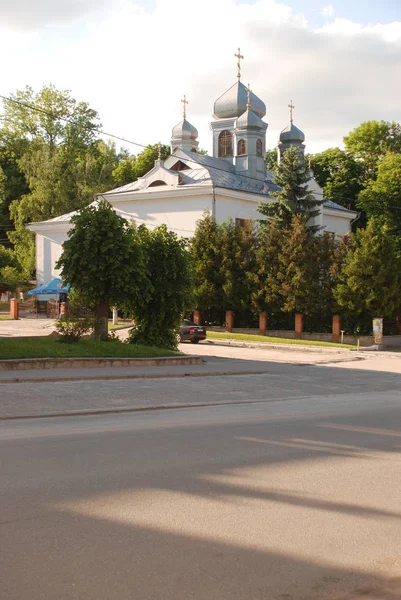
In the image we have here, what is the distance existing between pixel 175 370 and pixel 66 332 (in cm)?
383

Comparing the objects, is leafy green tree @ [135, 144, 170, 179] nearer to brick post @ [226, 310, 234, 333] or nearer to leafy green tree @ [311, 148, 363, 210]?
leafy green tree @ [311, 148, 363, 210]

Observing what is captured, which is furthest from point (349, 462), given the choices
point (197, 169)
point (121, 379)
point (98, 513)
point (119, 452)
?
point (197, 169)

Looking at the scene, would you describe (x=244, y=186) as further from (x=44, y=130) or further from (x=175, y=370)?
(x=175, y=370)

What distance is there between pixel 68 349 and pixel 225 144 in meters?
45.3

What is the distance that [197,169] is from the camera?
5503cm

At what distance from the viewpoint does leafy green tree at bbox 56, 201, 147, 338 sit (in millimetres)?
23141

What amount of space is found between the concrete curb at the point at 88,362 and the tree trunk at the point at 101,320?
2853 millimetres

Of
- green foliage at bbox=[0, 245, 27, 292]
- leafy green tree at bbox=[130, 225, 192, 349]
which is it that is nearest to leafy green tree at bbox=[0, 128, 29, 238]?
green foliage at bbox=[0, 245, 27, 292]

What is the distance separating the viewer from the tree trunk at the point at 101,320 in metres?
23.5

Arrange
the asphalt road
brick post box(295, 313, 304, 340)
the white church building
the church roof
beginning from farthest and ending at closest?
the church roof < the white church building < brick post box(295, 313, 304, 340) < the asphalt road

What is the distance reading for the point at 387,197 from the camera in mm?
59344

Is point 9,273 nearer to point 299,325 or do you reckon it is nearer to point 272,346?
point 299,325

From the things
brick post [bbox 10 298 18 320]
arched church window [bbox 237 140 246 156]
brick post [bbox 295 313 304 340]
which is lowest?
brick post [bbox 295 313 304 340]

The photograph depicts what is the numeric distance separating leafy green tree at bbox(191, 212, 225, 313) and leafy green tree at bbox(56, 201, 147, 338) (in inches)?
768
